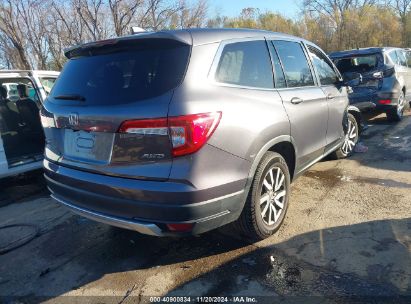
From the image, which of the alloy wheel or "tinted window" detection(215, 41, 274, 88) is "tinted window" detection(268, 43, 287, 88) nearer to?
"tinted window" detection(215, 41, 274, 88)

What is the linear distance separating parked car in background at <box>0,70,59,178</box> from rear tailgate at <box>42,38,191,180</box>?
2445 millimetres

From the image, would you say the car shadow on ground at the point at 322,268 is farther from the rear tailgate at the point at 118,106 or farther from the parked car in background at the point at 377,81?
the parked car in background at the point at 377,81

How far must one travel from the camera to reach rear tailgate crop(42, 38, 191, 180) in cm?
271

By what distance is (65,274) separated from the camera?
3.31m

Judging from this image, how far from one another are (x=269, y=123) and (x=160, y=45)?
1.12 metres

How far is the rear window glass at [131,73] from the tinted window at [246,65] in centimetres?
38

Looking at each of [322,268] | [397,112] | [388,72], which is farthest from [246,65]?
[397,112]

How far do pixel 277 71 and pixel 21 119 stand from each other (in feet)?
13.3

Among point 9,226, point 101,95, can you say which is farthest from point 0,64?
point 101,95

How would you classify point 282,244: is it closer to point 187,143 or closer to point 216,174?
point 216,174

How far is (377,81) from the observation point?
26.5 feet

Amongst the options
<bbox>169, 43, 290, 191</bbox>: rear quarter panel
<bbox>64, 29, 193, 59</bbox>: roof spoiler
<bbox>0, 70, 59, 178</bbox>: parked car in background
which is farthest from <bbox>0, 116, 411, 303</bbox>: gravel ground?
<bbox>64, 29, 193, 59</bbox>: roof spoiler

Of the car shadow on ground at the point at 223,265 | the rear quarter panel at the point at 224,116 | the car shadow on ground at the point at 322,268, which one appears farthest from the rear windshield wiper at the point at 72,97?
the car shadow on ground at the point at 322,268

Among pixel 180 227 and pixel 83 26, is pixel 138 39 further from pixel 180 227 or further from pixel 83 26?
pixel 83 26
